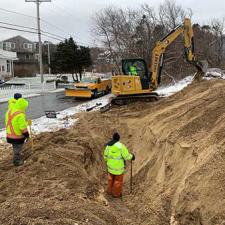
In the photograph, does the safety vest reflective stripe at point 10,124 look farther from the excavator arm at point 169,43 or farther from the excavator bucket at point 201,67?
the excavator bucket at point 201,67

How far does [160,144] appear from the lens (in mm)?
11086

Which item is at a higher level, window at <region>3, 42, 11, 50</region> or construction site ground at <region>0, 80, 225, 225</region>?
window at <region>3, 42, 11, 50</region>

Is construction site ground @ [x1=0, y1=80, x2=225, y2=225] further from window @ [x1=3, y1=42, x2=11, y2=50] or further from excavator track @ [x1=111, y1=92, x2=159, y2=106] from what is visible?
window @ [x1=3, y1=42, x2=11, y2=50]

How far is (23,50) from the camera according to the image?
90438 millimetres

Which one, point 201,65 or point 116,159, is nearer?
point 116,159

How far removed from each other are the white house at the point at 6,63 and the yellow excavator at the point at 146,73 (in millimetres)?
36626

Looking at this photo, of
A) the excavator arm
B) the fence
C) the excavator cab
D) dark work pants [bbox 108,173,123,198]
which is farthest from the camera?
the fence

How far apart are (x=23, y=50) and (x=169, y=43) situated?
247 feet

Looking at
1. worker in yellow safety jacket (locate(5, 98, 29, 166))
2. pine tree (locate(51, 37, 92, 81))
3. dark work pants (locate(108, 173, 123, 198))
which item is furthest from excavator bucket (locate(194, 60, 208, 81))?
pine tree (locate(51, 37, 92, 81))

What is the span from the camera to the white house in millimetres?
54756

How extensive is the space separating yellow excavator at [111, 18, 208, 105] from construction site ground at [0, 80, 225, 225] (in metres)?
5.81

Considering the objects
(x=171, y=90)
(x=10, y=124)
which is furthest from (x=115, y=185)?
(x=171, y=90)

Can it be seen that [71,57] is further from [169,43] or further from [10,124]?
[10,124]

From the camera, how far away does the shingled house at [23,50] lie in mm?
79619
